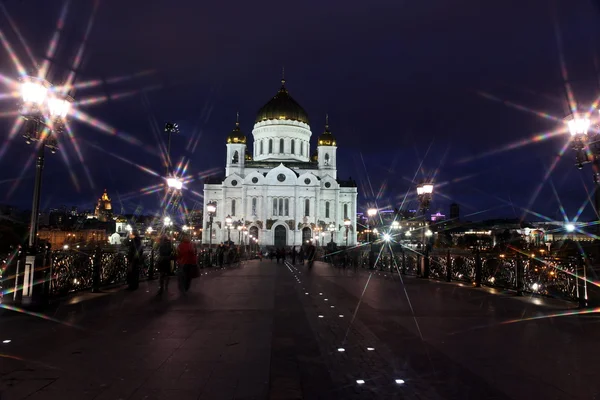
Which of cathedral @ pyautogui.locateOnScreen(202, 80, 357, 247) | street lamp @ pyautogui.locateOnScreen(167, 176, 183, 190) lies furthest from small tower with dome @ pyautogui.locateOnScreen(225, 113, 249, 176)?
street lamp @ pyautogui.locateOnScreen(167, 176, 183, 190)

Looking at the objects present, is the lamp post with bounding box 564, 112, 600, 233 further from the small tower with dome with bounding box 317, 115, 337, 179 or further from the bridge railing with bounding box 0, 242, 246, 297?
the small tower with dome with bounding box 317, 115, 337, 179

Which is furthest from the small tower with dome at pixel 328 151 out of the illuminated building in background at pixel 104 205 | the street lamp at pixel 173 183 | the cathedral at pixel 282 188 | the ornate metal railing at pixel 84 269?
the illuminated building in background at pixel 104 205

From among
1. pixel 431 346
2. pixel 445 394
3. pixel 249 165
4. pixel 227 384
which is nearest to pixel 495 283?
pixel 431 346

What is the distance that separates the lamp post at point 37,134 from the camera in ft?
31.0

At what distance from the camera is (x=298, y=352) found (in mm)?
5926

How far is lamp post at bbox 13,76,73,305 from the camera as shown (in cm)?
946

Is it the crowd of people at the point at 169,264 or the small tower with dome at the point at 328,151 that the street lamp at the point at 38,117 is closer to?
the crowd of people at the point at 169,264

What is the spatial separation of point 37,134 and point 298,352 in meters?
7.95

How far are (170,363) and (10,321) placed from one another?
4388 mm

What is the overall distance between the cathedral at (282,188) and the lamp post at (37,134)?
57377 millimetres

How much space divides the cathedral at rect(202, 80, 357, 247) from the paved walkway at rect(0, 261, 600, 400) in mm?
59634

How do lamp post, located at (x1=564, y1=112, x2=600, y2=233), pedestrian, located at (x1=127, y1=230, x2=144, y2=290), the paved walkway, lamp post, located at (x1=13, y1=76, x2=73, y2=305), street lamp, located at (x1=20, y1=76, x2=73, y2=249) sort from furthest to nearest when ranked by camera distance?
1. pedestrian, located at (x1=127, y1=230, x2=144, y2=290)
2. lamp post, located at (x1=564, y1=112, x2=600, y2=233)
3. street lamp, located at (x1=20, y1=76, x2=73, y2=249)
4. lamp post, located at (x1=13, y1=76, x2=73, y2=305)
5. the paved walkway

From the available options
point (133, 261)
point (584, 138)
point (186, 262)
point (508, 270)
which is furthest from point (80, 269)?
point (584, 138)

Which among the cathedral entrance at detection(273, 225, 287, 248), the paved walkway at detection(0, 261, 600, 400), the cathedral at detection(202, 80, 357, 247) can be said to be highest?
the cathedral at detection(202, 80, 357, 247)
